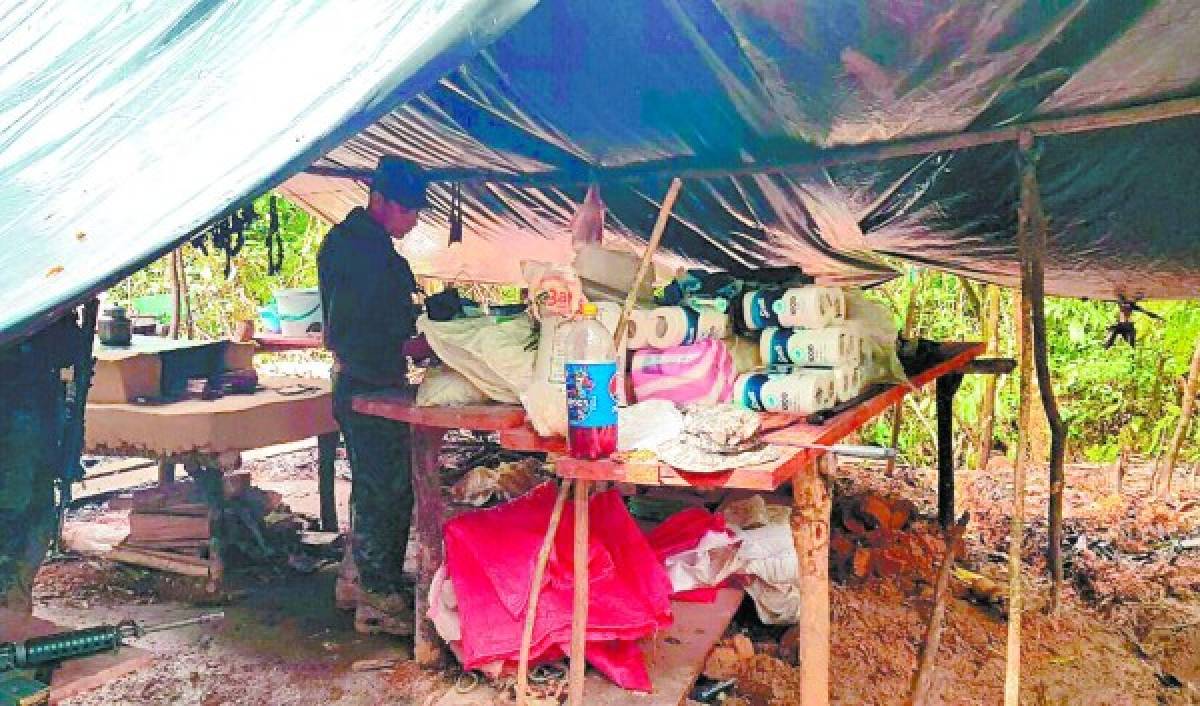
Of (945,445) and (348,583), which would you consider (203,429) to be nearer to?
(348,583)

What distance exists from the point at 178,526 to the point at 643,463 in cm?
315

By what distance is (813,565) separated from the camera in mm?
2254

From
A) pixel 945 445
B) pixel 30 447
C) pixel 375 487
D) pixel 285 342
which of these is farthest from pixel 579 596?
pixel 285 342

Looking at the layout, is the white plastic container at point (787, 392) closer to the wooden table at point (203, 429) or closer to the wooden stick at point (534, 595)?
the wooden stick at point (534, 595)

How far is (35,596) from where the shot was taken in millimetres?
3807

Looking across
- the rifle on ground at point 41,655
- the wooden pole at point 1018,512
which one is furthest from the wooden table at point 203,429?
the wooden pole at point 1018,512

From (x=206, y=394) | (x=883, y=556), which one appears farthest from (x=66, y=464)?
(x=883, y=556)

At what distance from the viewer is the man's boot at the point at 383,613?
339 centimetres

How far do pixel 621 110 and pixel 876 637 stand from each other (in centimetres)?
256

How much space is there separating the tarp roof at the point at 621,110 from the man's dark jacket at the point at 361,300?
580 mm

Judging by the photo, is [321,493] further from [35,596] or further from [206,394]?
[35,596]

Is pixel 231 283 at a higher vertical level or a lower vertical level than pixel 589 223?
higher

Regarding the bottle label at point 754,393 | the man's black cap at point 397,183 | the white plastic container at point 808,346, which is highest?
the man's black cap at point 397,183

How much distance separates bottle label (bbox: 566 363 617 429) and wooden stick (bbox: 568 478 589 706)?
298mm
